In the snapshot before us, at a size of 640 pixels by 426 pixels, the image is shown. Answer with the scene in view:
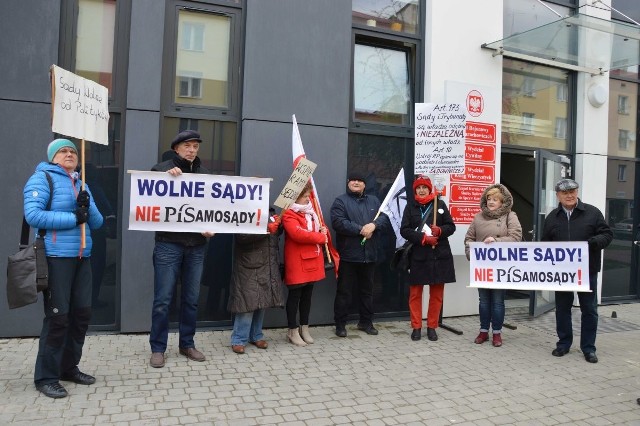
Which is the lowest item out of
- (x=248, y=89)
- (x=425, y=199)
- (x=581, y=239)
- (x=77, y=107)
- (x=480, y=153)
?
(x=581, y=239)

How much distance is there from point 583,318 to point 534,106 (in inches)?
154

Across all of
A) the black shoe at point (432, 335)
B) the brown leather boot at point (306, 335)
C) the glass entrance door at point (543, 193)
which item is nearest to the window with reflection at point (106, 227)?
the brown leather boot at point (306, 335)

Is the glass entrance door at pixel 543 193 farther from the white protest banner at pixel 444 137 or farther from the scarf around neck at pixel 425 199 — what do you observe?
the scarf around neck at pixel 425 199

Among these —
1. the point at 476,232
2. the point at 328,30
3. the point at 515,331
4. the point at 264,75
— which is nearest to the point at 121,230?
the point at 264,75

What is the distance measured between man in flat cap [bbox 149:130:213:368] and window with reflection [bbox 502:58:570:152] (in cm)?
509

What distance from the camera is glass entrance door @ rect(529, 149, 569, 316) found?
→ 719 centimetres

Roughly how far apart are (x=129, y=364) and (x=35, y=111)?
9.39ft

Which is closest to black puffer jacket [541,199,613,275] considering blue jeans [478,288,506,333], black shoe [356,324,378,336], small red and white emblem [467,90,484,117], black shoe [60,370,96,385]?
blue jeans [478,288,506,333]

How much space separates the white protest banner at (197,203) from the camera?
4875mm

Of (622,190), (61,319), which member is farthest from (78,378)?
(622,190)

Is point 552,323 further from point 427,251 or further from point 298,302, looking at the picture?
point 298,302

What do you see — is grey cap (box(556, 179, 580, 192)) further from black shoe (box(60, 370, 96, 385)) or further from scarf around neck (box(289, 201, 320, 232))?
black shoe (box(60, 370, 96, 385))

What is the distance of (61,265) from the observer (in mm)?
4102

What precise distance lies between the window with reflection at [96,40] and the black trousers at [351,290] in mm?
3417
